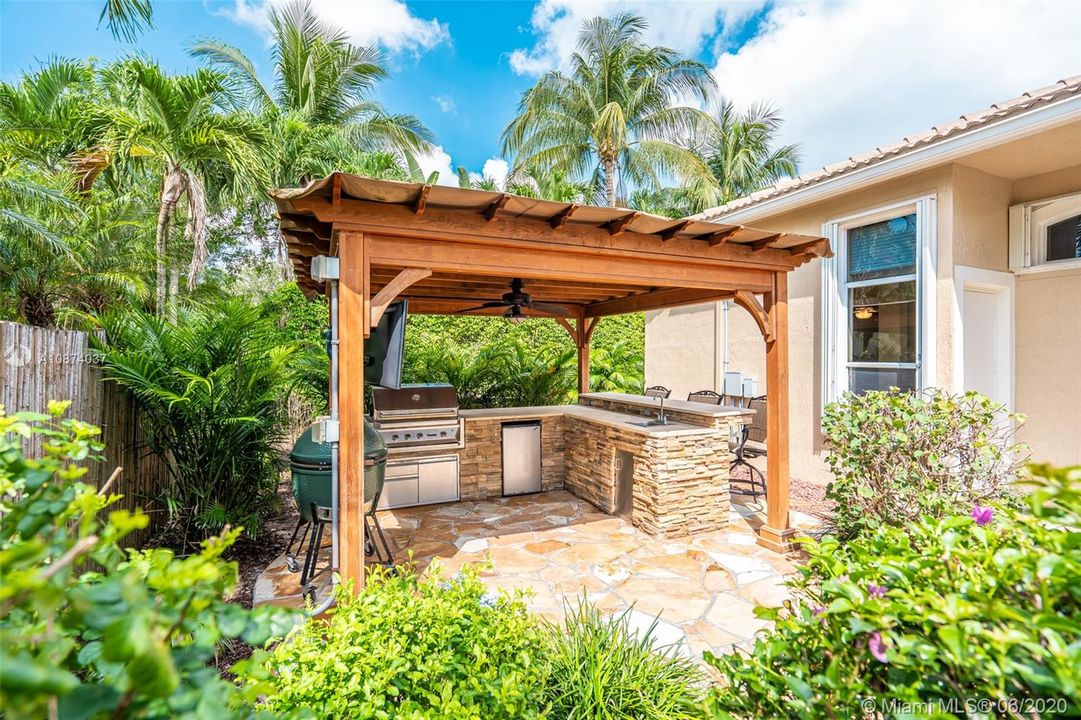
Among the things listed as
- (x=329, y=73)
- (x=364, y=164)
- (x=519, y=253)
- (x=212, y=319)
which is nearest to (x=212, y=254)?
(x=329, y=73)

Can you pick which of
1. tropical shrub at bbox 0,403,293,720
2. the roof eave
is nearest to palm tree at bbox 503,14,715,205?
Answer: the roof eave

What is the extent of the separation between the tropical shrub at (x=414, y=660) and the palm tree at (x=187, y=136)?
893cm

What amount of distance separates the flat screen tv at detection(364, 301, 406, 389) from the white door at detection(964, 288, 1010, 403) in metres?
6.11

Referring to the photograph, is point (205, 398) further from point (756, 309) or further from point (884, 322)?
point (884, 322)

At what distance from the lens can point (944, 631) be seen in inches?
36.2

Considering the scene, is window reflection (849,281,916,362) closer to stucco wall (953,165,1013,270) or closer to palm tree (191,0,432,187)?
stucco wall (953,165,1013,270)

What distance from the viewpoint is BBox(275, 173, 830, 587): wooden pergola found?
3.12 m

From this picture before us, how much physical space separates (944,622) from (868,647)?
0.68 feet

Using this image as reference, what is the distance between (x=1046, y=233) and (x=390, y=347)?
23.4ft

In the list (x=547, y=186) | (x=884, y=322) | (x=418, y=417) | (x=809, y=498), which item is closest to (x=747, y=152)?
(x=547, y=186)

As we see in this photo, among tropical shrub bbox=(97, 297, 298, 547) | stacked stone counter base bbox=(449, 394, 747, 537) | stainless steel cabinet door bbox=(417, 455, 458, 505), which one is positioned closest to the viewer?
tropical shrub bbox=(97, 297, 298, 547)

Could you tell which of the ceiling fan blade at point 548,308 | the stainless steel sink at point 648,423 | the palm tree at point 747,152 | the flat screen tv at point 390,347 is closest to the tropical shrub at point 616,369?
the ceiling fan blade at point 548,308

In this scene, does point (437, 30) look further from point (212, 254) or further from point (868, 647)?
point (868, 647)

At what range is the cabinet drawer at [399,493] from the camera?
19.4ft
